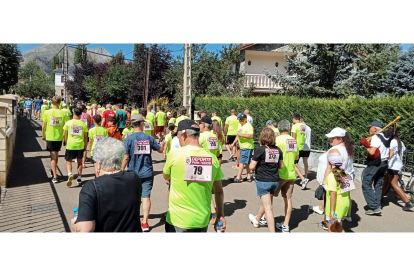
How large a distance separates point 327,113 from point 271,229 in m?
7.12

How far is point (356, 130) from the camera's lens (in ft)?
33.5

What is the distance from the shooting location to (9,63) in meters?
21.2

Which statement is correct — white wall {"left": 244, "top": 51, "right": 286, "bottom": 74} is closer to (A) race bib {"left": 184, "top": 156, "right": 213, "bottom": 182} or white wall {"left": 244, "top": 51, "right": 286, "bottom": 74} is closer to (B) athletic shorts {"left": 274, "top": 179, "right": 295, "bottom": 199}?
(B) athletic shorts {"left": 274, "top": 179, "right": 295, "bottom": 199}

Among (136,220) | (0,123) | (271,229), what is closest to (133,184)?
(136,220)

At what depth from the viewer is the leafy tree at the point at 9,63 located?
20.2 m

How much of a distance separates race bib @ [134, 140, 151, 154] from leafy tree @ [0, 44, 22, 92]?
60.1 ft

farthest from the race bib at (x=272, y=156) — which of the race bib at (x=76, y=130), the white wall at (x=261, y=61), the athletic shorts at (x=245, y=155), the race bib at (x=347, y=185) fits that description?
the white wall at (x=261, y=61)

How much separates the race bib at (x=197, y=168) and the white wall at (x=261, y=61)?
24.4 m

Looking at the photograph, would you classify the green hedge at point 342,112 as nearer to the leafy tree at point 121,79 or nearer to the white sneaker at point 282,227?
the white sneaker at point 282,227

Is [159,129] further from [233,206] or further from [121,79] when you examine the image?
[121,79]

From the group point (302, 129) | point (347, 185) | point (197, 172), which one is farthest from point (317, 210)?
point (197, 172)

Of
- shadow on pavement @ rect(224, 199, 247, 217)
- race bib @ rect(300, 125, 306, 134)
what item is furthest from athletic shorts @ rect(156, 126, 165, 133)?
shadow on pavement @ rect(224, 199, 247, 217)

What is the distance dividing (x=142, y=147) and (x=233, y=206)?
2.74 m

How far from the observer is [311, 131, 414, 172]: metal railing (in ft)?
28.0
